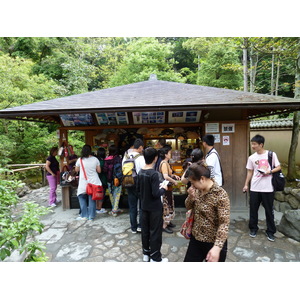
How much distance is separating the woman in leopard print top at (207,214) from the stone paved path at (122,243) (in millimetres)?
1368

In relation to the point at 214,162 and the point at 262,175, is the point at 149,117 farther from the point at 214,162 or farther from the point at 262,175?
the point at 262,175

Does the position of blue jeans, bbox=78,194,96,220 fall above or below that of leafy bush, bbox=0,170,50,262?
below

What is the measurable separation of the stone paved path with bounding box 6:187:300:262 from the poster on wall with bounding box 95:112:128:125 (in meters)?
2.89

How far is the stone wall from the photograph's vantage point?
13.6ft

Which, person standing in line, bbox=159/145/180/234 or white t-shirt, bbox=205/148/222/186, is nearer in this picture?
white t-shirt, bbox=205/148/222/186

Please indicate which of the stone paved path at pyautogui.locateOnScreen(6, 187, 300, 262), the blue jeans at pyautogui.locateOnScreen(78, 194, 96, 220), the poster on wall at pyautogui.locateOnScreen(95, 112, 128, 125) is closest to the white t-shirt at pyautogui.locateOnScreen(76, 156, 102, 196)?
the blue jeans at pyautogui.locateOnScreen(78, 194, 96, 220)

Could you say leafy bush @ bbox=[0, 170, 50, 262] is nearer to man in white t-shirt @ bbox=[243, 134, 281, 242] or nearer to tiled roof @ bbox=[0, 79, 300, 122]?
tiled roof @ bbox=[0, 79, 300, 122]

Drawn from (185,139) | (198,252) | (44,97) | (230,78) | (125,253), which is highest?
(230,78)

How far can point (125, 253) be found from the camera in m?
3.74

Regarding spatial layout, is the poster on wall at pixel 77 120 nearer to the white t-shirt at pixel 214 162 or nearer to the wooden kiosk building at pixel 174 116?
the wooden kiosk building at pixel 174 116

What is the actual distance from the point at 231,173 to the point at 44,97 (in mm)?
10048

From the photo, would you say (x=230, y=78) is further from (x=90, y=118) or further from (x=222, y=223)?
(x=222, y=223)

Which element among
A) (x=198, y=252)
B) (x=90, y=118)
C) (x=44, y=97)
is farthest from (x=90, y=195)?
(x=44, y=97)

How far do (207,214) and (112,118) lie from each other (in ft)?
15.0
